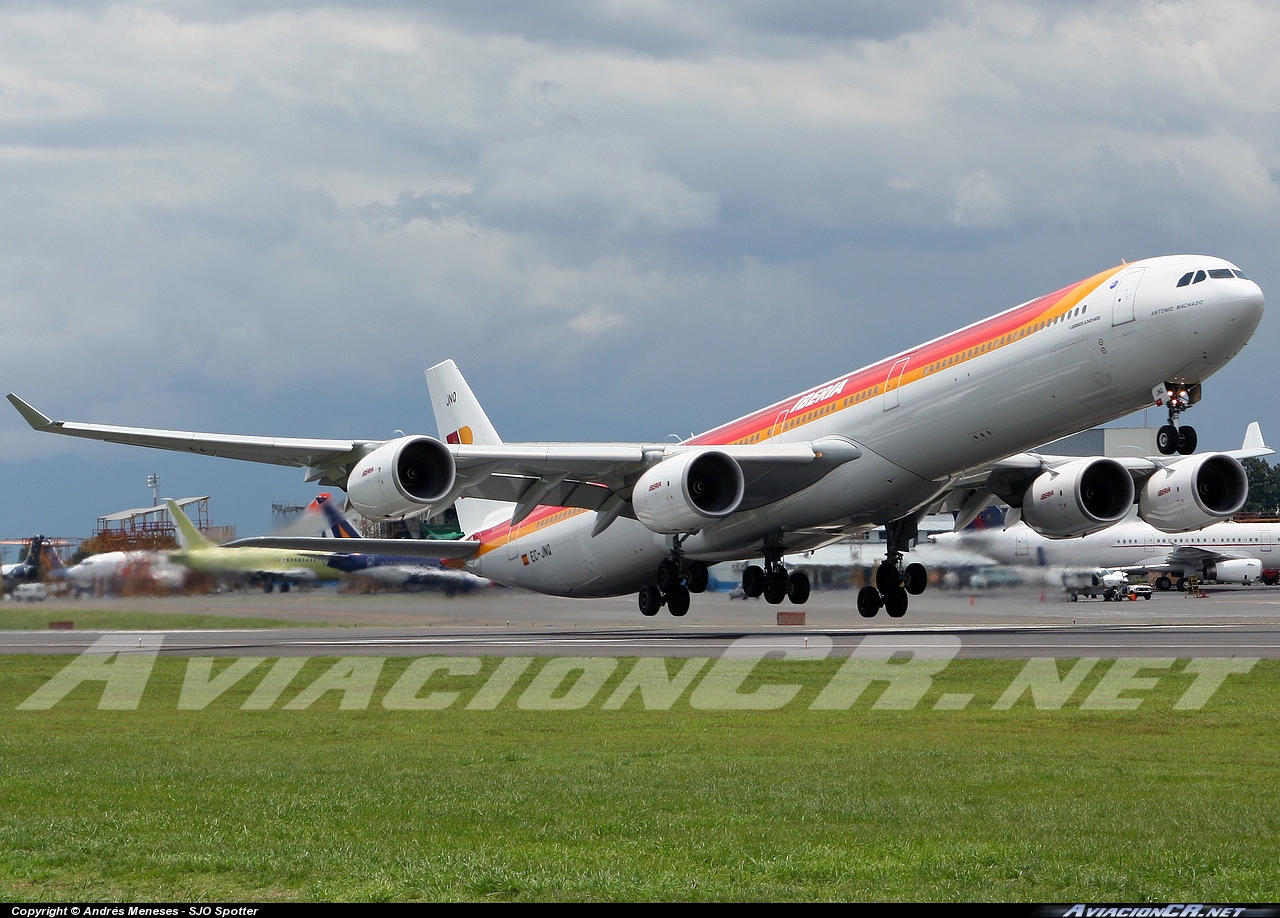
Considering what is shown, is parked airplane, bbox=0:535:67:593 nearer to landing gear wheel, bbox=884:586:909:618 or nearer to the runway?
the runway

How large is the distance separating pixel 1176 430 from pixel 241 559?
28.4 meters

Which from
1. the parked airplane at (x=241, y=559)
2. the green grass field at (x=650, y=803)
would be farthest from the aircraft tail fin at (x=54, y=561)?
the green grass field at (x=650, y=803)

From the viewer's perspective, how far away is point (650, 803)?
1324cm

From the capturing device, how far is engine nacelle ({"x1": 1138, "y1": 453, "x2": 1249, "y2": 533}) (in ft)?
119

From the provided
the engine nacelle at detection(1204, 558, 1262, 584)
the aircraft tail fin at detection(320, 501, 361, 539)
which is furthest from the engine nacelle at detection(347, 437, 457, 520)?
the engine nacelle at detection(1204, 558, 1262, 584)

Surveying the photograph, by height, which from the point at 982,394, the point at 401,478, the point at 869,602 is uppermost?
the point at 982,394

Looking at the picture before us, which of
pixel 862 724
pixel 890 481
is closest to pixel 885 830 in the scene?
pixel 862 724

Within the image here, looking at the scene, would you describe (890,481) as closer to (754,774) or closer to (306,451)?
(306,451)

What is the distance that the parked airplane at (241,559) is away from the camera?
4325 cm

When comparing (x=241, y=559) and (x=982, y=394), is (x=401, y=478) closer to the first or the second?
(x=982, y=394)

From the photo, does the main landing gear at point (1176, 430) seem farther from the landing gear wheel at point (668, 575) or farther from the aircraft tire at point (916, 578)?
the landing gear wheel at point (668, 575)

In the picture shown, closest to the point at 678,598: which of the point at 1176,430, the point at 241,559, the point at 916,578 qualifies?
the point at 916,578

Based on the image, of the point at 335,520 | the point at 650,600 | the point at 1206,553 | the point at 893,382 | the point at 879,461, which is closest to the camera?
the point at 893,382

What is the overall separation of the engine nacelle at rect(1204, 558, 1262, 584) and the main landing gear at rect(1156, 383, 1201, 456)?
5845cm
